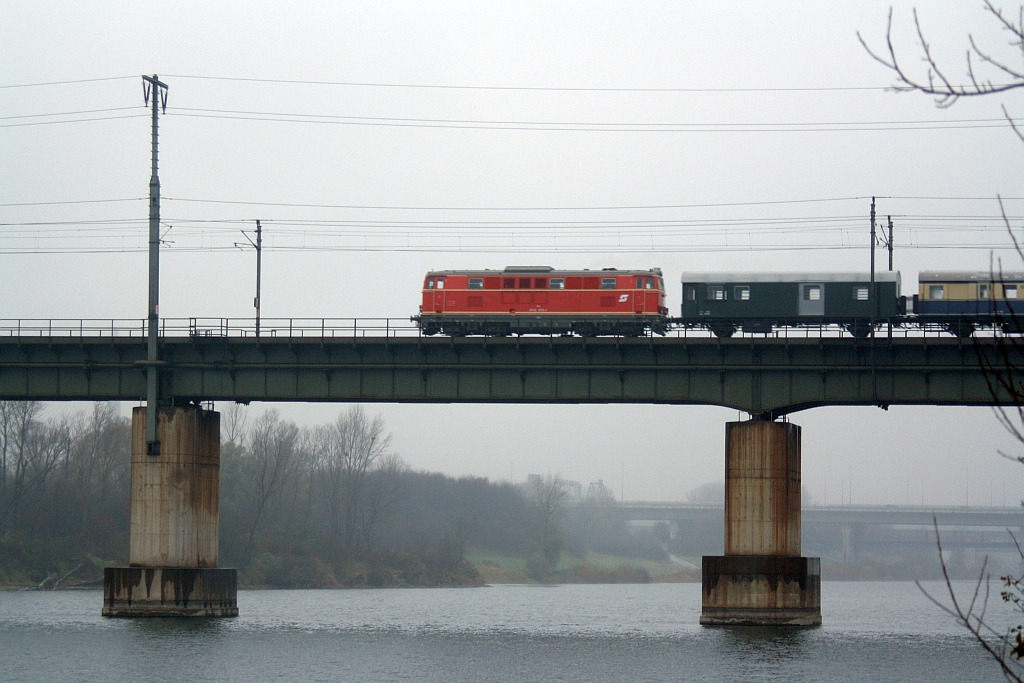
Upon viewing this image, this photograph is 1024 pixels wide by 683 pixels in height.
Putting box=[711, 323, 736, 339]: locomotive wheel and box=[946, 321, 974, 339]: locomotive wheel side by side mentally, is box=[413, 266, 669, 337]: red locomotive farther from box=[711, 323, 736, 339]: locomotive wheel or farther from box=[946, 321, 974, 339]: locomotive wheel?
box=[946, 321, 974, 339]: locomotive wheel

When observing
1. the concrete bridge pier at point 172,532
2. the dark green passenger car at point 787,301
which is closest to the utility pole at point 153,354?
the concrete bridge pier at point 172,532

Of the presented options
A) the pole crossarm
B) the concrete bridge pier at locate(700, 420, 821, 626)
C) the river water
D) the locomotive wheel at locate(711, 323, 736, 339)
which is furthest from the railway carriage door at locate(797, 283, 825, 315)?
the river water

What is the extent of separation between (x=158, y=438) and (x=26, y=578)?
46305mm

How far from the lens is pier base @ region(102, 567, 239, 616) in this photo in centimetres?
6569

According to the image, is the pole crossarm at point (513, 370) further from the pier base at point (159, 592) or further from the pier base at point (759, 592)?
the pier base at point (159, 592)

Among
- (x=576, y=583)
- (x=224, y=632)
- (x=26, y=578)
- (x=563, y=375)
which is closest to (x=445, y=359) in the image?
(x=563, y=375)

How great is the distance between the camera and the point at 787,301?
71375 mm

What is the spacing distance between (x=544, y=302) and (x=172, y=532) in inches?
965

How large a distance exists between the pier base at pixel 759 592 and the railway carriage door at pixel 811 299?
14.6 m

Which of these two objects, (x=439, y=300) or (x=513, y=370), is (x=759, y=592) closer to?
(x=513, y=370)

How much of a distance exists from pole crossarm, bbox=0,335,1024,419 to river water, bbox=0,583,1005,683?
12.0 metres

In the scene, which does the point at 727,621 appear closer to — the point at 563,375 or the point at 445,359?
the point at 563,375

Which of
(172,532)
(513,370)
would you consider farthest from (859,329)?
(172,532)

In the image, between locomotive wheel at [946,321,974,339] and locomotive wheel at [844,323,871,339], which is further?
locomotive wheel at [844,323,871,339]
